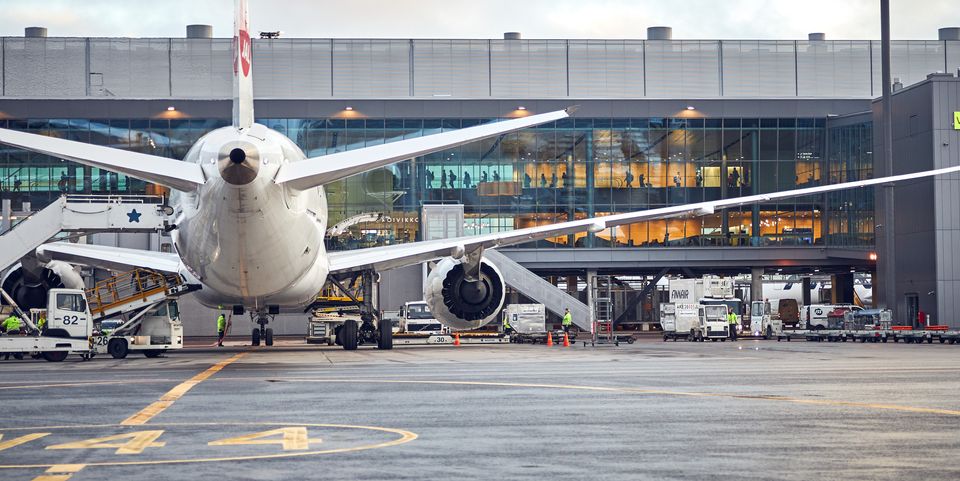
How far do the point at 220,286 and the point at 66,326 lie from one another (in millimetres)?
7884

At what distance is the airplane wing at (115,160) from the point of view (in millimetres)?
22891

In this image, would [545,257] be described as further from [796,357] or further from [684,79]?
[796,357]

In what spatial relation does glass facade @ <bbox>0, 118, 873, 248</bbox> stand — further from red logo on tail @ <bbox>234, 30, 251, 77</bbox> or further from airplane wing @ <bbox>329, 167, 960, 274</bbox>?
red logo on tail @ <bbox>234, 30, 251, 77</bbox>

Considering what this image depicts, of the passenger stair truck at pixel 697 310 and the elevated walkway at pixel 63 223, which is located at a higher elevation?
the elevated walkway at pixel 63 223

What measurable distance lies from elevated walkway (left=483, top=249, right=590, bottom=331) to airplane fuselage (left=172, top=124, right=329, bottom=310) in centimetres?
3565

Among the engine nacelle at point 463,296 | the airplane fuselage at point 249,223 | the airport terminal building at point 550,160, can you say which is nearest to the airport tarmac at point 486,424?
the airplane fuselage at point 249,223

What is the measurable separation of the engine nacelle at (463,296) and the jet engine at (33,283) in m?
11.7

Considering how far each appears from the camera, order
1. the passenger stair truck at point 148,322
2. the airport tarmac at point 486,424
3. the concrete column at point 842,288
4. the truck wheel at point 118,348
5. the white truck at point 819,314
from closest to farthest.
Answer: the airport tarmac at point 486,424, the truck wheel at point 118,348, the passenger stair truck at point 148,322, the white truck at point 819,314, the concrete column at point 842,288

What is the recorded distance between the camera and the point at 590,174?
8006 cm

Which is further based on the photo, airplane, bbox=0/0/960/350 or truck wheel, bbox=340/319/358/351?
truck wheel, bbox=340/319/358/351

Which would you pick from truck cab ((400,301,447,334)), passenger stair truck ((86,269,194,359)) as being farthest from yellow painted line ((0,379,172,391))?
truck cab ((400,301,447,334))

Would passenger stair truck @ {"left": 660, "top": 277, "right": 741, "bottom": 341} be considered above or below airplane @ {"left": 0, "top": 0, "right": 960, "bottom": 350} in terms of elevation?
below

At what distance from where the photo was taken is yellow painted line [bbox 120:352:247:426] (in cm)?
1562

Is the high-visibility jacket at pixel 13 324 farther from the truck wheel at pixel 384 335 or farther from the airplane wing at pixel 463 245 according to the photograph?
the truck wheel at pixel 384 335
